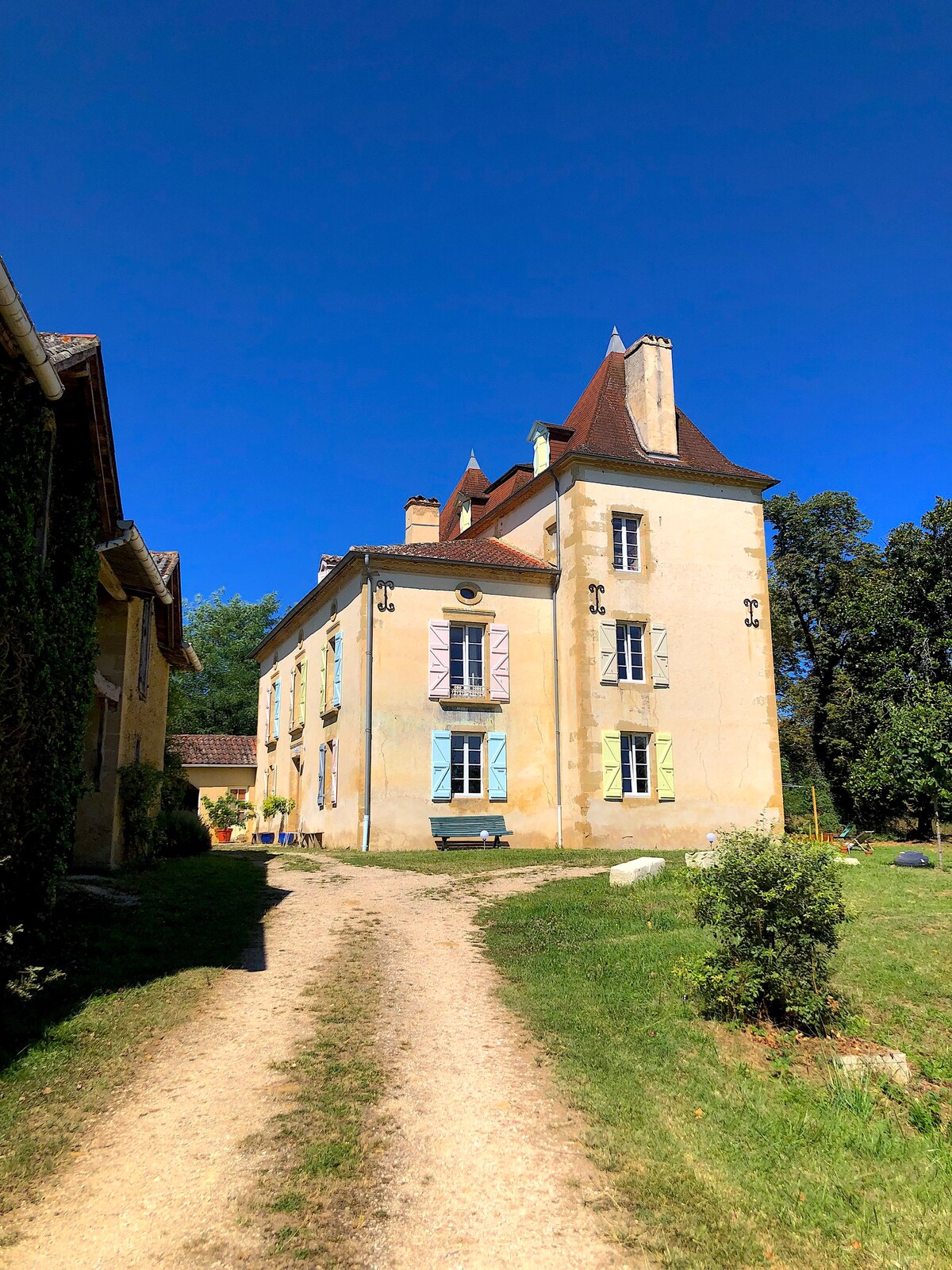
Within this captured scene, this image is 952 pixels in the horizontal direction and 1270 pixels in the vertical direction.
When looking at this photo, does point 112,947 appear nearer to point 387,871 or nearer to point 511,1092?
point 511,1092

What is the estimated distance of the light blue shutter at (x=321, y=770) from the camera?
73.8 ft

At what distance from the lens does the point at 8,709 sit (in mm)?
7035

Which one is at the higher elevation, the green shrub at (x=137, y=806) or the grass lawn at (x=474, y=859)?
the green shrub at (x=137, y=806)

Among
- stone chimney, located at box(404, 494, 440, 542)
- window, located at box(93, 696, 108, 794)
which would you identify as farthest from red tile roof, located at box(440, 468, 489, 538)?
window, located at box(93, 696, 108, 794)

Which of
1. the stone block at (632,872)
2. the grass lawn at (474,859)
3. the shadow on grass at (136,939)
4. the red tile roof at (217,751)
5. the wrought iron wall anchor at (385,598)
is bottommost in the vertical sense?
the shadow on grass at (136,939)

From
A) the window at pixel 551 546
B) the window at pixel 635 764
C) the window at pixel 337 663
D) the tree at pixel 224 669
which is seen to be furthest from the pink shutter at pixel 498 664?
the tree at pixel 224 669

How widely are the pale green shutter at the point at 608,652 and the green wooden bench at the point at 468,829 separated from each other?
12.8 feet

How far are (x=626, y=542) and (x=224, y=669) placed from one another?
1196 inches

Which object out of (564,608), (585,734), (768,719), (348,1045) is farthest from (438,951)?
(768,719)

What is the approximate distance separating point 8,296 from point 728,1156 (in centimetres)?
658

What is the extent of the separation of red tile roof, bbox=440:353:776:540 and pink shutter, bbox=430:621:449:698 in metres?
5.06

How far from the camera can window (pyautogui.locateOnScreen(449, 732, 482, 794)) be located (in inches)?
785

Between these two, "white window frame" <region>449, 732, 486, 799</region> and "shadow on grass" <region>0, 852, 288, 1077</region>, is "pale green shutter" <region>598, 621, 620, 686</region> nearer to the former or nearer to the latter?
"white window frame" <region>449, 732, 486, 799</region>

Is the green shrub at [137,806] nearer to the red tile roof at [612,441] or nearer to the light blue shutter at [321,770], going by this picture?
the light blue shutter at [321,770]
